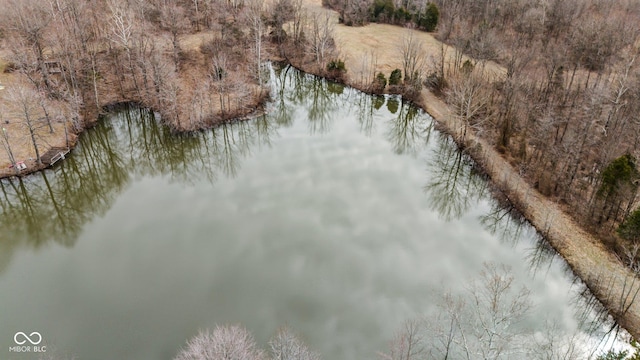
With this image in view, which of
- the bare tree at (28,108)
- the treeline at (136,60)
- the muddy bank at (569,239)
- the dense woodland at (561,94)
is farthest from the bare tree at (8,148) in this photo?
the muddy bank at (569,239)

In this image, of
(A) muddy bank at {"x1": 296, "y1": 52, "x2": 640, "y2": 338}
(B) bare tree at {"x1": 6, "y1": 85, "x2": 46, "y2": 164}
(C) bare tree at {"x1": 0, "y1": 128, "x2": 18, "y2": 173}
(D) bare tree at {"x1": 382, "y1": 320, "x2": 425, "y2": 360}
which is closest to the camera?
(D) bare tree at {"x1": 382, "y1": 320, "x2": 425, "y2": 360}

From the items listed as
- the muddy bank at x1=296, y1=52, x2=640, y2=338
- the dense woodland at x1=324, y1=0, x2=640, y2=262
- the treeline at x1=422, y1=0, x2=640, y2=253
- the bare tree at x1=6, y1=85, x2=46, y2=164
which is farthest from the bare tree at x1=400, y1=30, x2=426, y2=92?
the bare tree at x1=6, y1=85, x2=46, y2=164

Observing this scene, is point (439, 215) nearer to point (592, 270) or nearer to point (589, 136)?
point (592, 270)

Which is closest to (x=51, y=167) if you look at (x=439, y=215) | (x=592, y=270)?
(x=439, y=215)

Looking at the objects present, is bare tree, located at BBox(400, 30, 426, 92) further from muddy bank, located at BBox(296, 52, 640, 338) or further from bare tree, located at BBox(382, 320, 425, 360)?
bare tree, located at BBox(382, 320, 425, 360)

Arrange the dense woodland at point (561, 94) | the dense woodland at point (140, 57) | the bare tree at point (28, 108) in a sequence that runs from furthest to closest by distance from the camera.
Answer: the dense woodland at point (140, 57) → the bare tree at point (28, 108) → the dense woodland at point (561, 94)

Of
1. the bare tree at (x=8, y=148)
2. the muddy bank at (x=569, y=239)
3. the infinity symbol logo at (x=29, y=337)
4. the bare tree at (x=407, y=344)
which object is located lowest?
the infinity symbol logo at (x=29, y=337)

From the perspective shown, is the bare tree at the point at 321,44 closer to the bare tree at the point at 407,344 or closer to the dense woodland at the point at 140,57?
the dense woodland at the point at 140,57

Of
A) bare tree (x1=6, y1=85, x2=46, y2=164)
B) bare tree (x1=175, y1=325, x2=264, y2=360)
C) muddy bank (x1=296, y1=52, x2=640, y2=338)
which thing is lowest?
muddy bank (x1=296, y1=52, x2=640, y2=338)

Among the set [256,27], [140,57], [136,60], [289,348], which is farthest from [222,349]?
[256,27]

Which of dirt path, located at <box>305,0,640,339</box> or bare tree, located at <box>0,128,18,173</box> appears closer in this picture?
dirt path, located at <box>305,0,640,339</box>
